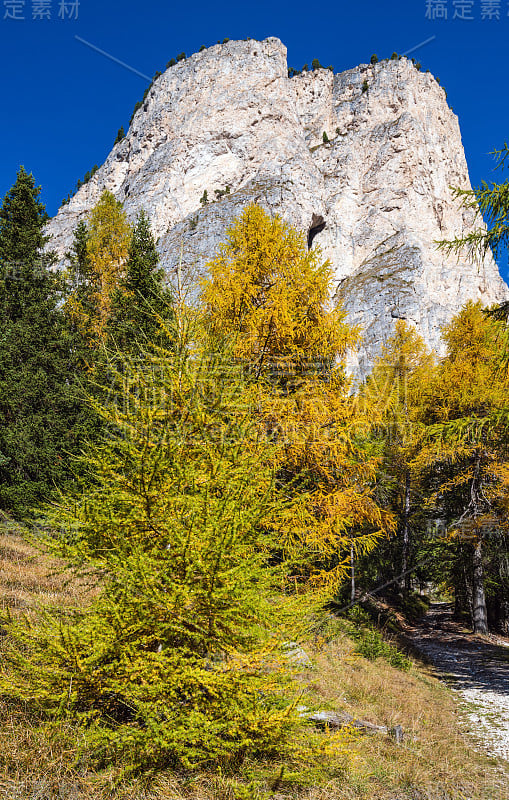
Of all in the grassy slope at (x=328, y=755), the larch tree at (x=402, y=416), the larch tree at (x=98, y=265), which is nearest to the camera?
the grassy slope at (x=328, y=755)

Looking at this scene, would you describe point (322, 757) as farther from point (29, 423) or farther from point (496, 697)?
point (29, 423)

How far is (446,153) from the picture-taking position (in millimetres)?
94000

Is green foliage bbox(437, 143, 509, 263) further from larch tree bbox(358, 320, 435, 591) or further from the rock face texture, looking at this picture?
the rock face texture

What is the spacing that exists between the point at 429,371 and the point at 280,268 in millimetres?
12468

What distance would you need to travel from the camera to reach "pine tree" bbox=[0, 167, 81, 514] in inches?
506

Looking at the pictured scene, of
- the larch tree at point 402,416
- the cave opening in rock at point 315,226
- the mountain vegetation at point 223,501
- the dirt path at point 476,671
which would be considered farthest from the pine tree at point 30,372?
the cave opening in rock at point 315,226

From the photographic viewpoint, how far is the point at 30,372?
14.8m

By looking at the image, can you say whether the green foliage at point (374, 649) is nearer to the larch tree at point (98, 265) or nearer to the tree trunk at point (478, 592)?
the tree trunk at point (478, 592)

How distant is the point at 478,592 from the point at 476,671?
14.5 ft

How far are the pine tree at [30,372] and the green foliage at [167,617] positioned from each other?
25.7ft

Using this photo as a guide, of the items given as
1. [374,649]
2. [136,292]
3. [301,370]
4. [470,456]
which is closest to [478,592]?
[470,456]

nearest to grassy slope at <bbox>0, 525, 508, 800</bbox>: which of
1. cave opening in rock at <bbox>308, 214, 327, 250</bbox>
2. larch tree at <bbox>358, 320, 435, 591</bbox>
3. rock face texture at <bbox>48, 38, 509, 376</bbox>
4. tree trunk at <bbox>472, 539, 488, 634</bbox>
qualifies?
tree trunk at <bbox>472, 539, 488, 634</bbox>

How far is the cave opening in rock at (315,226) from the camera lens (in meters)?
75.9

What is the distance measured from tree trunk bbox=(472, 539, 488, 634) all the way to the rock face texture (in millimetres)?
54643
